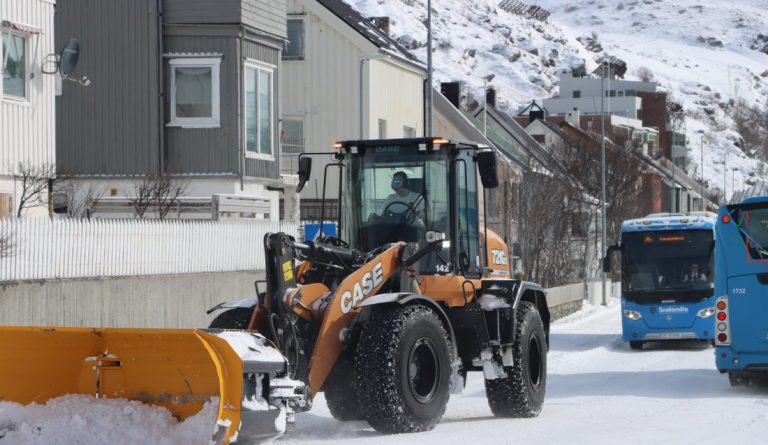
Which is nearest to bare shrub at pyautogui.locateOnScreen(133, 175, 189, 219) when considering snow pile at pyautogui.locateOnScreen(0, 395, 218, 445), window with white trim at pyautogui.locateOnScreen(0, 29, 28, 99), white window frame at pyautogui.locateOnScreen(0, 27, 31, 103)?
white window frame at pyautogui.locateOnScreen(0, 27, 31, 103)

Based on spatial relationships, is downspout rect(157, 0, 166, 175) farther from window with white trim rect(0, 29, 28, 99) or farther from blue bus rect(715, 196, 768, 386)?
blue bus rect(715, 196, 768, 386)

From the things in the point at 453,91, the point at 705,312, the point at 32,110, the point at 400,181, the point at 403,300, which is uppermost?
the point at 453,91

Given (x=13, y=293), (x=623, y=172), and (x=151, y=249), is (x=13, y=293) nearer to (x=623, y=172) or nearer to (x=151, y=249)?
(x=151, y=249)

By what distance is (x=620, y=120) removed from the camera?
107 meters

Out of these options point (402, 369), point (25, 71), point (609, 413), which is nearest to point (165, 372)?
point (402, 369)

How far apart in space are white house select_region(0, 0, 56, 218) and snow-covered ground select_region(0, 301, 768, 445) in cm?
822

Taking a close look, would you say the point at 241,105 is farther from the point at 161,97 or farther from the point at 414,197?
the point at 414,197

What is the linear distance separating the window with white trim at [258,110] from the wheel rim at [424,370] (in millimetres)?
17305

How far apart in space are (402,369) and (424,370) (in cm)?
61

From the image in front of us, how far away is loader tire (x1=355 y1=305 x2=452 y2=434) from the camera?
12500 mm

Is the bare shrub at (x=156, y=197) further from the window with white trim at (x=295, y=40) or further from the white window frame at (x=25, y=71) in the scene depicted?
the window with white trim at (x=295, y=40)

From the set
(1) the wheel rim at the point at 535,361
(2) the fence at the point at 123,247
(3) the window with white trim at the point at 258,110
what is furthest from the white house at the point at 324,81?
(1) the wheel rim at the point at 535,361

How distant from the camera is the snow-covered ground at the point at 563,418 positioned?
445 inches

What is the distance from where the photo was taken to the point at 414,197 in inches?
570
